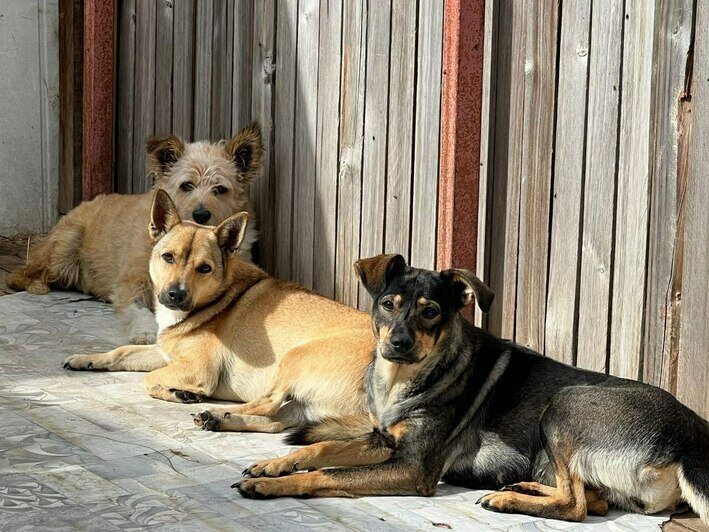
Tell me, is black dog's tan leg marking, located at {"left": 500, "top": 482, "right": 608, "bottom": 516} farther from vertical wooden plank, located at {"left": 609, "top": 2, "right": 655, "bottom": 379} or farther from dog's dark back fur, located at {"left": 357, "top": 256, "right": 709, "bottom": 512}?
vertical wooden plank, located at {"left": 609, "top": 2, "right": 655, "bottom": 379}

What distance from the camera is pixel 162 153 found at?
7285 mm

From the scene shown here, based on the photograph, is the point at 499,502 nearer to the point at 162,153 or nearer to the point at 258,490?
the point at 258,490

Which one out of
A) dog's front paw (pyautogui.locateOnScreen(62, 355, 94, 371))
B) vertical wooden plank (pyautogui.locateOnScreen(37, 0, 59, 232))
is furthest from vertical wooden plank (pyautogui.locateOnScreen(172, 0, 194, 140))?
dog's front paw (pyautogui.locateOnScreen(62, 355, 94, 371))

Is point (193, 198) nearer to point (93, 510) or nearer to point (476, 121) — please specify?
point (476, 121)

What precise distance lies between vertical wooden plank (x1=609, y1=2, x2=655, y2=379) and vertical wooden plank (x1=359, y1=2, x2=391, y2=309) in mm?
1664

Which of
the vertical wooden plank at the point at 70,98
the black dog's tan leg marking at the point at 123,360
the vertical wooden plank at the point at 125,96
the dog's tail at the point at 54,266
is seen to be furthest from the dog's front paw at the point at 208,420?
the vertical wooden plank at the point at 70,98

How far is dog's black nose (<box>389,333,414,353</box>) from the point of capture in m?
4.43

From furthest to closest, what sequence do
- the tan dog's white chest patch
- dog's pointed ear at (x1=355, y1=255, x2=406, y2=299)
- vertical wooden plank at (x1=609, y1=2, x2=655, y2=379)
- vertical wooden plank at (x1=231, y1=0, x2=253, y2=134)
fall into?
vertical wooden plank at (x1=231, y1=0, x2=253, y2=134) < the tan dog's white chest patch < vertical wooden plank at (x1=609, y1=2, x2=655, y2=379) < dog's pointed ear at (x1=355, y1=255, x2=406, y2=299)

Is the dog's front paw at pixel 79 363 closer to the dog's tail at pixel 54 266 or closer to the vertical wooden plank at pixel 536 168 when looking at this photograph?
the dog's tail at pixel 54 266

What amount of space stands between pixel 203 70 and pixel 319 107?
142 centimetres

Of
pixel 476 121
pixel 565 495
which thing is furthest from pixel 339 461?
pixel 476 121

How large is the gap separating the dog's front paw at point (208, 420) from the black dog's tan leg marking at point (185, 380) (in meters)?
0.45

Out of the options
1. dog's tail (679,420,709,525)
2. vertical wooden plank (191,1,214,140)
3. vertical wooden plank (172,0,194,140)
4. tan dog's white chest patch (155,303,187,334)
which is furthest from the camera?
vertical wooden plank (172,0,194,140)

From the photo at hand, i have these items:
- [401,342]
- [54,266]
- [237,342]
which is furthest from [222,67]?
[401,342]
